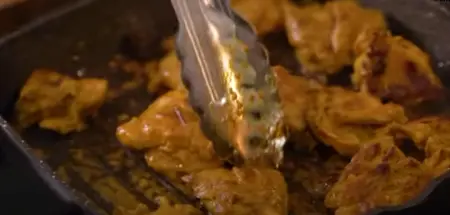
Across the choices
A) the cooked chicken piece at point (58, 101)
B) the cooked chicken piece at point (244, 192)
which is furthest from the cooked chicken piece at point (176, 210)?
the cooked chicken piece at point (58, 101)

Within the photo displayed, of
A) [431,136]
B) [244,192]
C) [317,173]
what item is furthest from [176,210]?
[431,136]

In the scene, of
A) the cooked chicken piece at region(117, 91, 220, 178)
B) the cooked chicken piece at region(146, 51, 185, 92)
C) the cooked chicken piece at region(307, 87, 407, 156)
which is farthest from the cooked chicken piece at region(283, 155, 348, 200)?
the cooked chicken piece at region(146, 51, 185, 92)

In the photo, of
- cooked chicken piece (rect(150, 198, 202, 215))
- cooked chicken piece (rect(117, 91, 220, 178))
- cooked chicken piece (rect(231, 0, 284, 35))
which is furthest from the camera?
cooked chicken piece (rect(231, 0, 284, 35))

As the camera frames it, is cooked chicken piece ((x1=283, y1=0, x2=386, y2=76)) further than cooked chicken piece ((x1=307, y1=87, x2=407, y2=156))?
Yes

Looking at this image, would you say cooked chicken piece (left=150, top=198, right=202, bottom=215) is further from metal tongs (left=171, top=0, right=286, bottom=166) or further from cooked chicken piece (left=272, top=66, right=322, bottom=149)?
cooked chicken piece (left=272, top=66, right=322, bottom=149)

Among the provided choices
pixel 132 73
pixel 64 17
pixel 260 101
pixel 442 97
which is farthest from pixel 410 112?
pixel 64 17

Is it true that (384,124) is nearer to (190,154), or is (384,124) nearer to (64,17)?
(190,154)

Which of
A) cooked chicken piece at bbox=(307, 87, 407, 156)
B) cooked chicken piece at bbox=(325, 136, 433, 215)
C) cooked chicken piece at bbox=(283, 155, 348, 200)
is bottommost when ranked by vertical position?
cooked chicken piece at bbox=(283, 155, 348, 200)
